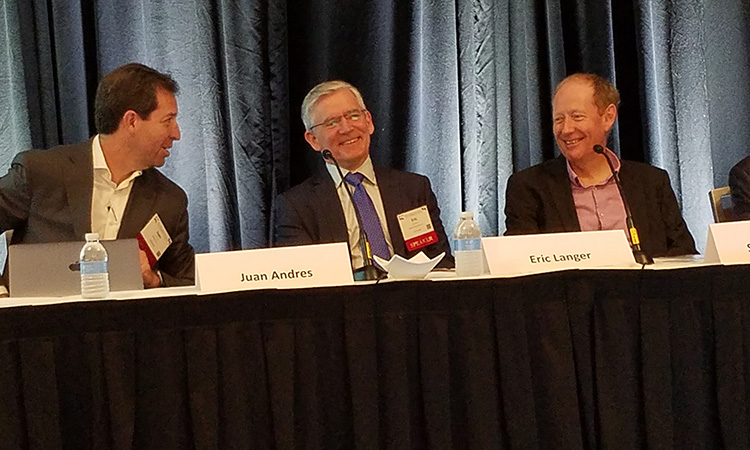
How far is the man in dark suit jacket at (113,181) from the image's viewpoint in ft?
7.89

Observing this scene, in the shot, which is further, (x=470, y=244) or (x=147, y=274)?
(x=147, y=274)

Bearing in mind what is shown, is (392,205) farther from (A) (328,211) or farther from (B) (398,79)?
(B) (398,79)

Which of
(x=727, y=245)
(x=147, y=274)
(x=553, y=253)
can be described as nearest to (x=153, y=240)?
(x=147, y=274)

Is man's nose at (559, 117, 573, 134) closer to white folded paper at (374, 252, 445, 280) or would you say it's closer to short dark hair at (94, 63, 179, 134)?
white folded paper at (374, 252, 445, 280)

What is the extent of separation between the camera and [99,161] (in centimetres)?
248

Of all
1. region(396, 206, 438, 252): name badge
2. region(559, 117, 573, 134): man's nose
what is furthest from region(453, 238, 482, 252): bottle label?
region(559, 117, 573, 134): man's nose

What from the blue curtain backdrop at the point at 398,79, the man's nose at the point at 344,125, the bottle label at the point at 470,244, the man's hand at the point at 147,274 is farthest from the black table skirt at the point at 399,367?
the blue curtain backdrop at the point at 398,79

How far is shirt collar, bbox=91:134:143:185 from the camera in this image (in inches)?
97.5

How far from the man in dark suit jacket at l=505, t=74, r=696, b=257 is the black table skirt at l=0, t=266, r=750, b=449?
36.6 inches

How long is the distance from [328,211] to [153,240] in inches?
24.3

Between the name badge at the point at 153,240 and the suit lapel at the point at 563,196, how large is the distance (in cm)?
125

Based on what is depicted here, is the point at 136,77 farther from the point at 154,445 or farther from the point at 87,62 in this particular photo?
the point at 154,445

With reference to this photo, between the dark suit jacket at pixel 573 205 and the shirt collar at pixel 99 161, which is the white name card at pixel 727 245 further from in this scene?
the shirt collar at pixel 99 161

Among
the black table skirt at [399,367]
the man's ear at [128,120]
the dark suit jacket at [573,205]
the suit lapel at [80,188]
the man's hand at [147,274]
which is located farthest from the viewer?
the dark suit jacket at [573,205]
